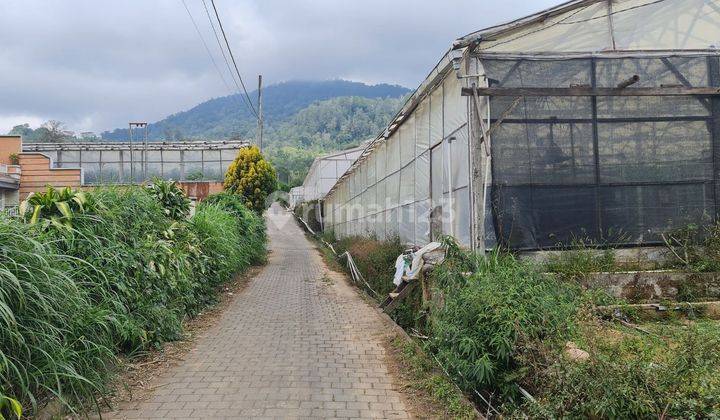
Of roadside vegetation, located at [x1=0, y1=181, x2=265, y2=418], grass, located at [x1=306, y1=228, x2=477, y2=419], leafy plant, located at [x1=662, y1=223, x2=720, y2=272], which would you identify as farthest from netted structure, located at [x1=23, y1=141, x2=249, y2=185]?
leafy plant, located at [x1=662, y1=223, x2=720, y2=272]

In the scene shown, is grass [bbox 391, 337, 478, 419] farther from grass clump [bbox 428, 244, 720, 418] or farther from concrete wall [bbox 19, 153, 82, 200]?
concrete wall [bbox 19, 153, 82, 200]

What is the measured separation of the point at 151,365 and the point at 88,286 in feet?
3.98

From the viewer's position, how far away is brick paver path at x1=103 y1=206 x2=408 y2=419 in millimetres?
4172

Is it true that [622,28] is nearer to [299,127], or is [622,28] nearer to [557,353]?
[557,353]

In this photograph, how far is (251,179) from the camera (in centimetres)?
1780

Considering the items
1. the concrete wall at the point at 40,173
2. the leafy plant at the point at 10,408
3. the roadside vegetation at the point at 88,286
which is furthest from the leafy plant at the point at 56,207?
the concrete wall at the point at 40,173

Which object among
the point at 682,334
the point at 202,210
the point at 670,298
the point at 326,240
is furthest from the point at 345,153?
the point at 682,334

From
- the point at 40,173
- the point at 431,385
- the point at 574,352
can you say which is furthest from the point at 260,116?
the point at 574,352

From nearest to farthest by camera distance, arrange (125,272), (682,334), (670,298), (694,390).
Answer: (694,390) → (682,334) → (125,272) → (670,298)

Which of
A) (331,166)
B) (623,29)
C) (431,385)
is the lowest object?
(431,385)

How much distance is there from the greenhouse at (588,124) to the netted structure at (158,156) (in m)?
19.9

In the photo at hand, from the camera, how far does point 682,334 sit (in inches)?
119

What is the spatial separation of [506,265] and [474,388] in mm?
1869

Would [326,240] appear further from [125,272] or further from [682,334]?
[682,334]
